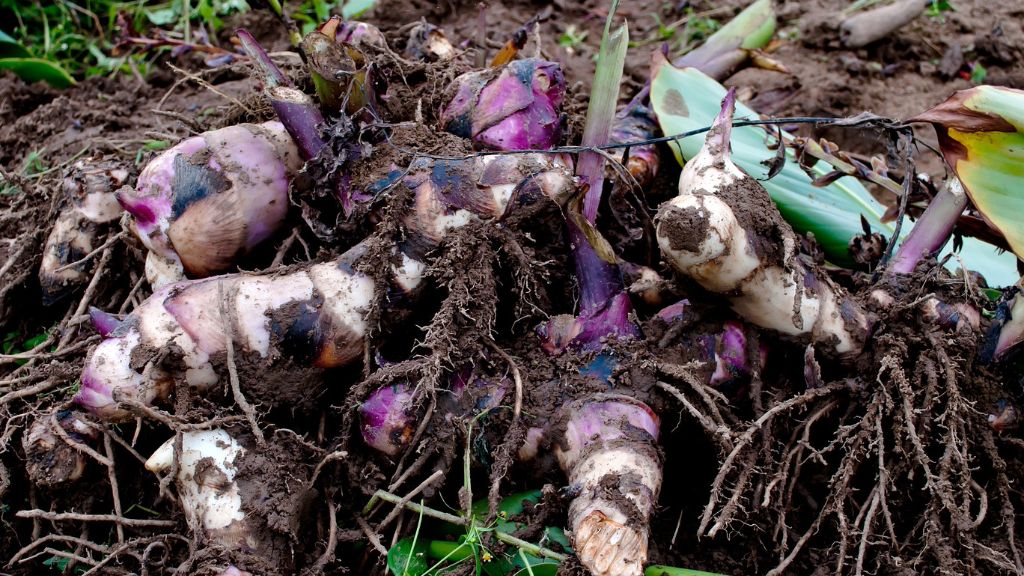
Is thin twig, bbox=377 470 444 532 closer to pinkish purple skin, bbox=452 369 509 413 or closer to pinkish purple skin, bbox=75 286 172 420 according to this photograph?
pinkish purple skin, bbox=452 369 509 413

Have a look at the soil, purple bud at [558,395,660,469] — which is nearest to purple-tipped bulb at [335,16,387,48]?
the soil

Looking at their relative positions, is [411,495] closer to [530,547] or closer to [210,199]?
[530,547]

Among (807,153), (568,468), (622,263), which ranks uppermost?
(807,153)

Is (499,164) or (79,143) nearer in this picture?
(499,164)

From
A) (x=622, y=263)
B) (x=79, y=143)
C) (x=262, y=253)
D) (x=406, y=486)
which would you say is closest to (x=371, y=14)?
(x=79, y=143)

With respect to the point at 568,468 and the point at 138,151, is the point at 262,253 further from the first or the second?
the point at 568,468

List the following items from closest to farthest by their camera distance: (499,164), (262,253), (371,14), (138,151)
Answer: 1. (499,164)
2. (262,253)
3. (138,151)
4. (371,14)

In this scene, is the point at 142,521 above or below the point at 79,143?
below

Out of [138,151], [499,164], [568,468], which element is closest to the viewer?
[568,468]

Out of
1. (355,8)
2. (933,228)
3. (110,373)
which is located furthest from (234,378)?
(355,8)
